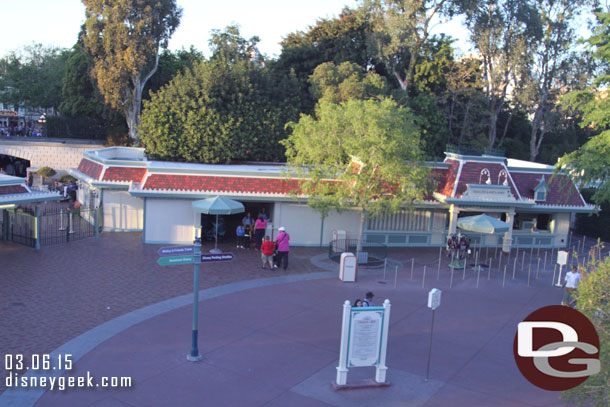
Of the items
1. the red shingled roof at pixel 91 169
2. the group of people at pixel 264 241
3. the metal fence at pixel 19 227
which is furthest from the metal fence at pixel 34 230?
the group of people at pixel 264 241

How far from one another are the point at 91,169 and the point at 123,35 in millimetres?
13035

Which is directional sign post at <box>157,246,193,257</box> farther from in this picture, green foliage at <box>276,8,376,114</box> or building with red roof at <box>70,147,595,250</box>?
green foliage at <box>276,8,376,114</box>

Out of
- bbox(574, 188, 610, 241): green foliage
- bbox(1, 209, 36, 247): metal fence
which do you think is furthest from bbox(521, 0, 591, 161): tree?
bbox(1, 209, 36, 247): metal fence

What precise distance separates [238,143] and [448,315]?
18.8 m

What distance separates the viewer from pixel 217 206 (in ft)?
66.2

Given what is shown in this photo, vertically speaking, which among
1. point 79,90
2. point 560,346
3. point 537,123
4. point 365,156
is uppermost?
point 79,90

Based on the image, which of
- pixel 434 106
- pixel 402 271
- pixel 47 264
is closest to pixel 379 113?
pixel 402 271

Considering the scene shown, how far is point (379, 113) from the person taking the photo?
19.1 metres

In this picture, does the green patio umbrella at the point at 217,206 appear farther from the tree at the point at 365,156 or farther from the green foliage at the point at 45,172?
the green foliage at the point at 45,172

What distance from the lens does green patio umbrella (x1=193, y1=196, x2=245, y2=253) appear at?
2000 cm

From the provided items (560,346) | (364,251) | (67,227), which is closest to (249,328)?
(560,346)

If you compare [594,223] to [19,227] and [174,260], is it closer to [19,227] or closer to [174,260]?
[174,260]

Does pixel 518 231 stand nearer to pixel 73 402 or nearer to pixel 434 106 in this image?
pixel 434 106

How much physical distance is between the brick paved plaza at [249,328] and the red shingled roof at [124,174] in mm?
4245
